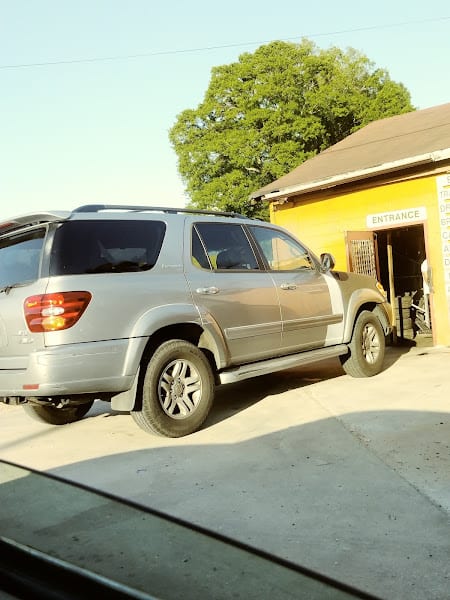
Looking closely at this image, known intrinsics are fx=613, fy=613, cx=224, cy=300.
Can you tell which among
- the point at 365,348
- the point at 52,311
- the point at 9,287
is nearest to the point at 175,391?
the point at 52,311

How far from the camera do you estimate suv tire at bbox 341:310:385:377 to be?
24.6 ft

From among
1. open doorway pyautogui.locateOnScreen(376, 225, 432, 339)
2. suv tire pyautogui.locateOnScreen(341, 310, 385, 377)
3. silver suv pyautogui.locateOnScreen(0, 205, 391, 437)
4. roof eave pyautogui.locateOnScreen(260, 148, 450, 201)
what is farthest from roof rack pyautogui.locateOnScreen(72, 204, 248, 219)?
open doorway pyautogui.locateOnScreen(376, 225, 432, 339)

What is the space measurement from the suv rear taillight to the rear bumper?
0.18 m

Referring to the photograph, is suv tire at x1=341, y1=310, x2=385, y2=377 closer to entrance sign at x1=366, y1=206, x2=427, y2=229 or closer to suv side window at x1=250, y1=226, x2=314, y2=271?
suv side window at x1=250, y1=226, x2=314, y2=271

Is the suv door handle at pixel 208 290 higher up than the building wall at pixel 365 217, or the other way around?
the building wall at pixel 365 217

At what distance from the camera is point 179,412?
538 centimetres

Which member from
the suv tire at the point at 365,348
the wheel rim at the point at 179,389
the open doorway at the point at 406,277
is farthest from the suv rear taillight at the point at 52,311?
the open doorway at the point at 406,277

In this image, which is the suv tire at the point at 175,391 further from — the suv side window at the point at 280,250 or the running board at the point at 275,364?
the suv side window at the point at 280,250

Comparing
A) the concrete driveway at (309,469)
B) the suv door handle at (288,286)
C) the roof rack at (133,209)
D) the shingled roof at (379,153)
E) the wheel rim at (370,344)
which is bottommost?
the concrete driveway at (309,469)

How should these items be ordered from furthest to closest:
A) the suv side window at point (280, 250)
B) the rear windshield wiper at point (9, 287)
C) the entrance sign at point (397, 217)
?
1. the entrance sign at point (397, 217)
2. the suv side window at point (280, 250)
3. the rear windshield wiper at point (9, 287)

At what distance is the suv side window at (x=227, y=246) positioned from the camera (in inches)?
236

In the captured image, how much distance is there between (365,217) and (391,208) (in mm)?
623

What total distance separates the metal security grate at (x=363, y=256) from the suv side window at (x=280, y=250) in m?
4.15

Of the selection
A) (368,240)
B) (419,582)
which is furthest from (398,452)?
(368,240)
